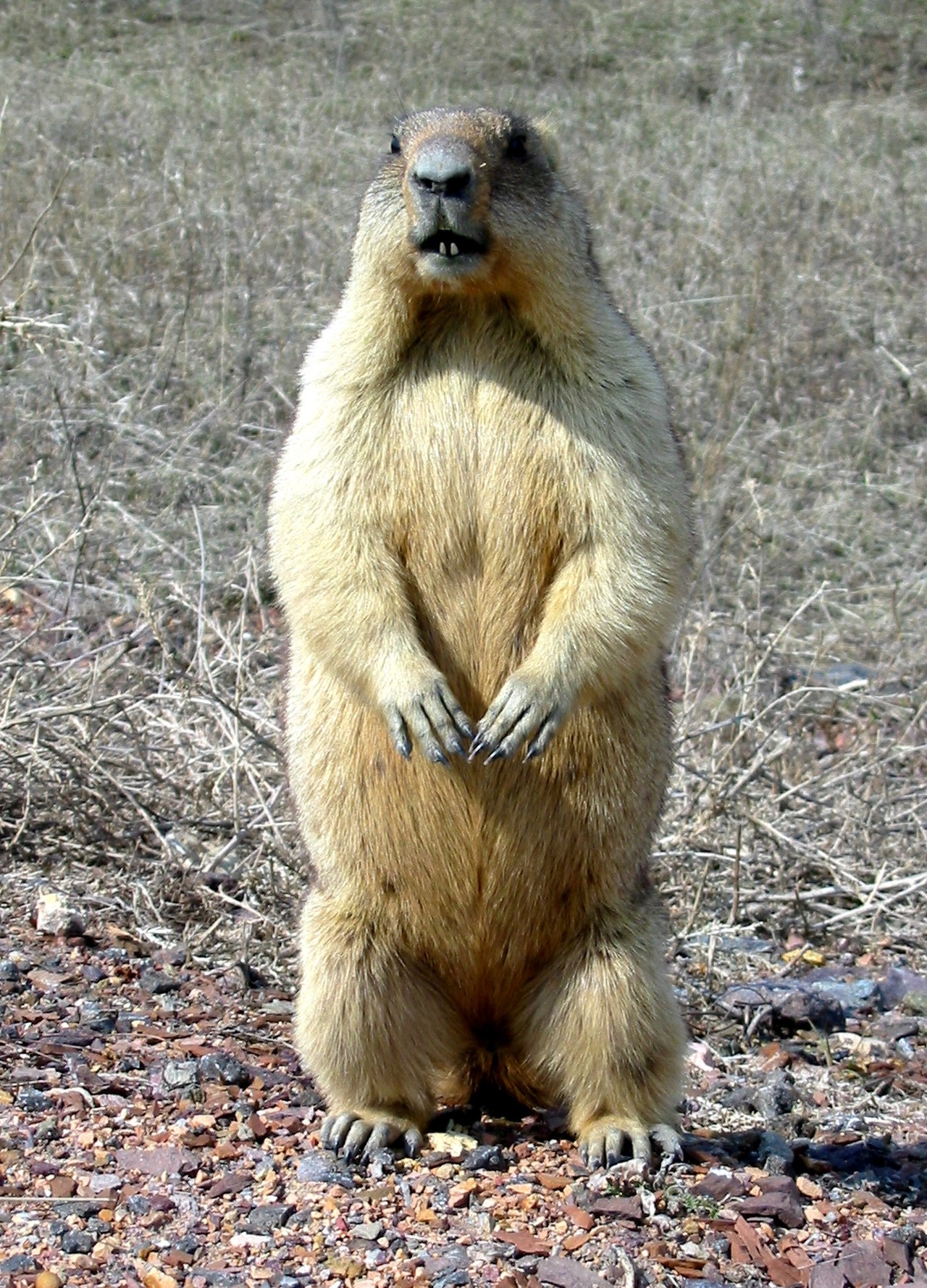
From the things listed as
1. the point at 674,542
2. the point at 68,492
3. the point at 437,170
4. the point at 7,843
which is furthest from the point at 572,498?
the point at 68,492

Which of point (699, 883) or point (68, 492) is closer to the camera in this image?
point (699, 883)

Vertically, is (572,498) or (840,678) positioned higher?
(572,498)

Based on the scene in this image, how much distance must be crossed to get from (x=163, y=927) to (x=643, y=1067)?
194 centimetres

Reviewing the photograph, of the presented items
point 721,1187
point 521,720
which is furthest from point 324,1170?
point 521,720

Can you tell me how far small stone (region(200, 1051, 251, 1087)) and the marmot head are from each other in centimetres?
211

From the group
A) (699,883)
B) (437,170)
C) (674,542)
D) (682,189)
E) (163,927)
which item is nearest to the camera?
(437,170)

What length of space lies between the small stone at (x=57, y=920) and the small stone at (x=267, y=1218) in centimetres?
175

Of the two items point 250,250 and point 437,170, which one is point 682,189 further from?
point 437,170

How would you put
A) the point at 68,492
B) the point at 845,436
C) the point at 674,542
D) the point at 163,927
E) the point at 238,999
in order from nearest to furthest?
the point at 674,542 → the point at 238,999 → the point at 163,927 → the point at 68,492 → the point at 845,436

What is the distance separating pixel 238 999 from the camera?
502 cm

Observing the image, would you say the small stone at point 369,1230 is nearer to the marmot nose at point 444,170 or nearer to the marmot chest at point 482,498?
the marmot chest at point 482,498

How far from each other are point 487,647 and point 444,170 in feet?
3.77

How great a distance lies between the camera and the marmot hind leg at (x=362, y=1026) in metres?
4.04

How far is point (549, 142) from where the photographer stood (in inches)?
172
